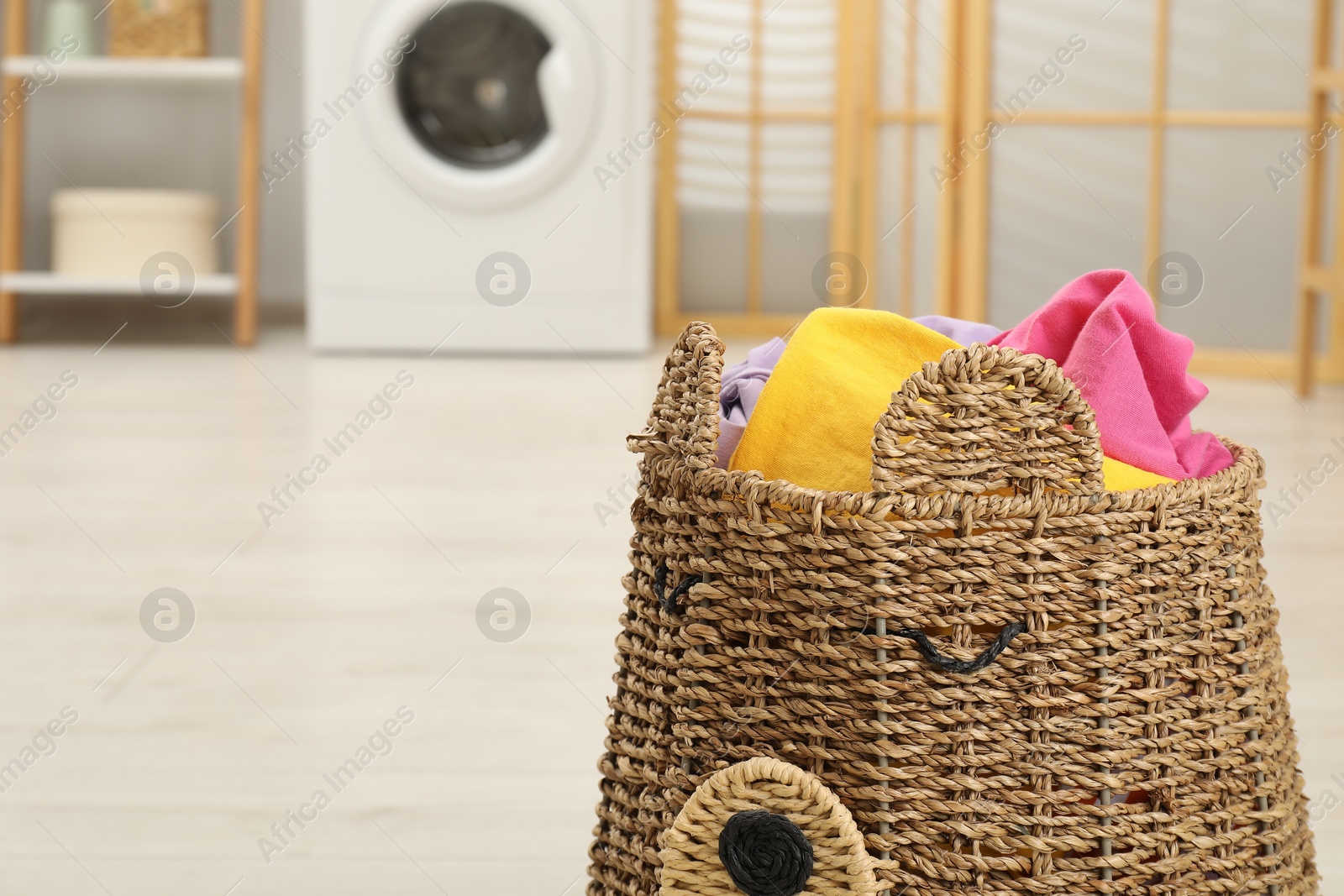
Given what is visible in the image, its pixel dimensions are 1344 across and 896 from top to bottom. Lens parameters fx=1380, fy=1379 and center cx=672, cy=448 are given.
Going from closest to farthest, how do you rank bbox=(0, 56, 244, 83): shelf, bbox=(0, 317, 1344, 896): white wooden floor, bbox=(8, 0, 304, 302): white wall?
1. bbox=(0, 317, 1344, 896): white wooden floor
2. bbox=(0, 56, 244, 83): shelf
3. bbox=(8, 0, 304, 302): white wall

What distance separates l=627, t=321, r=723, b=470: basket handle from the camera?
618 millimetres

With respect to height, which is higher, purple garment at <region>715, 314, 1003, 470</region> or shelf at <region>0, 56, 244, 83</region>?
shelf at <region>0, 56, 244, 83</region>

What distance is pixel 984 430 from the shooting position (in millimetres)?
555

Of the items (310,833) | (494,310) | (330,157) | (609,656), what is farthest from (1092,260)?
(310,833)

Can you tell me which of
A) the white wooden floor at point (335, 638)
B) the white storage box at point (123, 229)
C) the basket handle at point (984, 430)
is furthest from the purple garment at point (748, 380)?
the white storage box at point (123, 229)

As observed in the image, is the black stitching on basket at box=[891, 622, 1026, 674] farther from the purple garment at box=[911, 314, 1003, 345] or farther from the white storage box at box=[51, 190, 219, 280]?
the white storage box at box=[51, 190, 219, 280]

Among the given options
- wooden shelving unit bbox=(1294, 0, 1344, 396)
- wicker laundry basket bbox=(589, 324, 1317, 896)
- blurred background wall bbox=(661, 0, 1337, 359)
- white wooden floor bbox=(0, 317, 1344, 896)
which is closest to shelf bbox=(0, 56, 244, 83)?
white wooden floor bbox=(0, 317, 1344, 896)

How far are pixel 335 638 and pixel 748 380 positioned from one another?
2.28ft

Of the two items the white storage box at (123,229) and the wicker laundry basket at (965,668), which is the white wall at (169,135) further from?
the wicker laundry basket at (965,668)

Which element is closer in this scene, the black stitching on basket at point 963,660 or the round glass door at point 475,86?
the black stitching on basket at point 963,660

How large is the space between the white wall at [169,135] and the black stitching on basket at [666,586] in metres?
2.86

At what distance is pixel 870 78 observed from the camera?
3.02 m

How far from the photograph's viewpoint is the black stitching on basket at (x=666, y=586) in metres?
0.61

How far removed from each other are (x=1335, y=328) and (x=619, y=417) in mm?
1363
